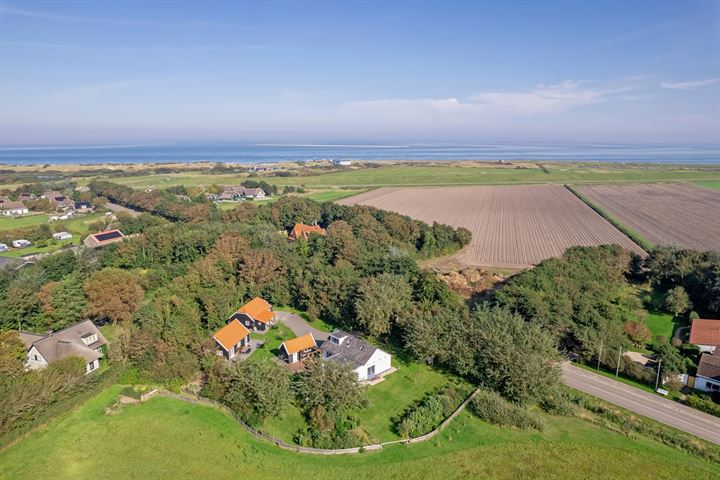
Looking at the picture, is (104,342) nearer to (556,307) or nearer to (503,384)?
(503,384)

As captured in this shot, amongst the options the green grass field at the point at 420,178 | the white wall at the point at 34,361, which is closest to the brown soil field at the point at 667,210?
the green grass field at the point at 420,178

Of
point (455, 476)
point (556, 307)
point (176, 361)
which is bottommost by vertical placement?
point (455, 476)

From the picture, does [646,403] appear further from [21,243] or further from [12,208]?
[12,208]

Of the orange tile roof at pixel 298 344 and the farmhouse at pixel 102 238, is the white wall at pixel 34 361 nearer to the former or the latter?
the orange tile roof at pixel 298 344

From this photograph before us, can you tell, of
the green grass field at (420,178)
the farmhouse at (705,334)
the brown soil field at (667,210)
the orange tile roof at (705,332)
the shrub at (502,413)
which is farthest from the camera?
the green grass field at (420,178)

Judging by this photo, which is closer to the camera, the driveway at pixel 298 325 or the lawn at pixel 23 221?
the driveway at pixel 298 325

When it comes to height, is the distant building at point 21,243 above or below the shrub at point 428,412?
above

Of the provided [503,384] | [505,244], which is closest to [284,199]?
[505,244]
